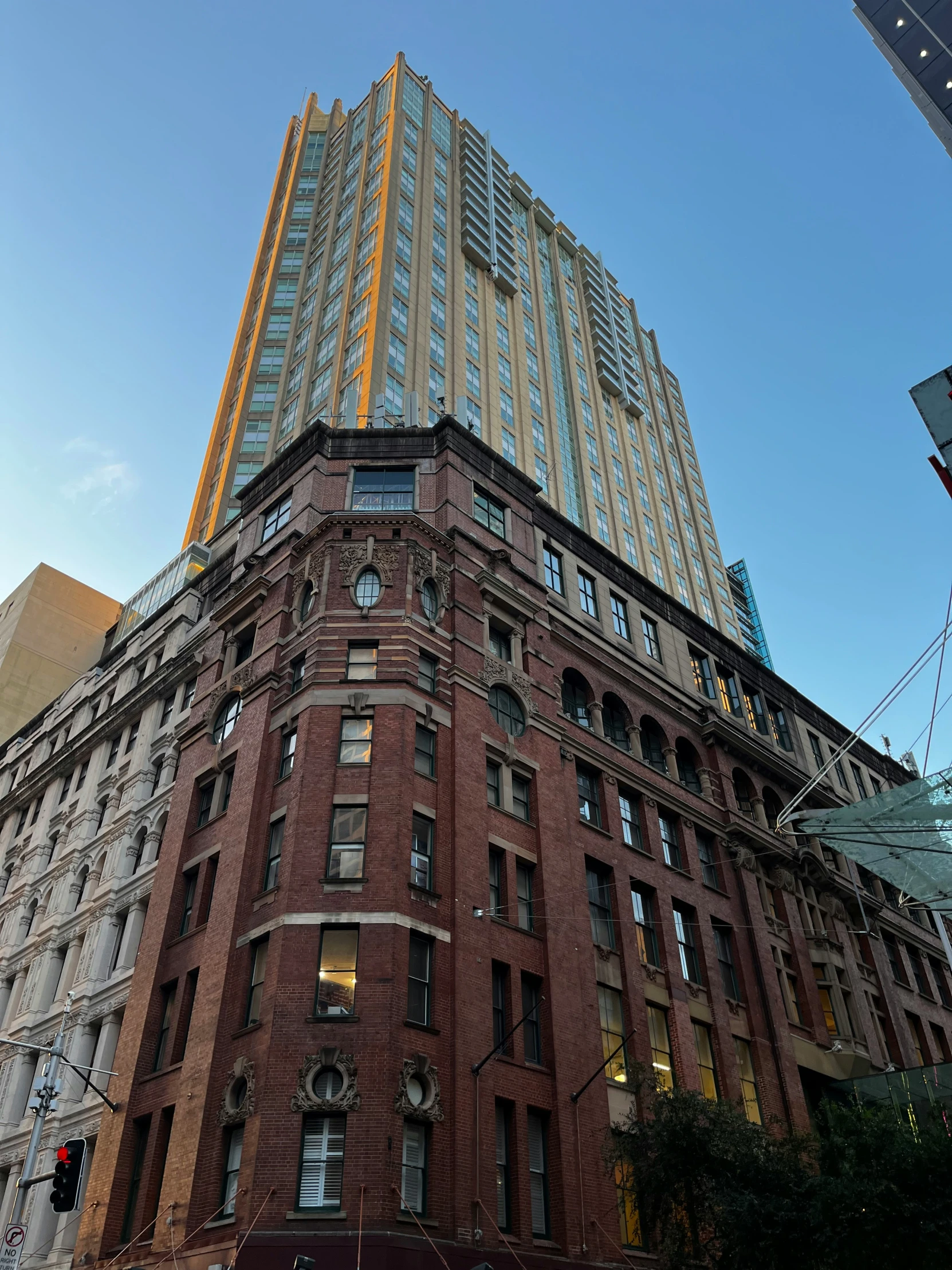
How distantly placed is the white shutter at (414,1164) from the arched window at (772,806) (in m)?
27.6

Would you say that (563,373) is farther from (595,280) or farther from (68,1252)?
(68,1252)

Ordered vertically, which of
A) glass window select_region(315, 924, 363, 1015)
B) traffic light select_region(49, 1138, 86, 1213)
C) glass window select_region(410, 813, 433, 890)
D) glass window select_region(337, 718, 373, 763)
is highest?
glass window select_region(337, 718, 373, 763)

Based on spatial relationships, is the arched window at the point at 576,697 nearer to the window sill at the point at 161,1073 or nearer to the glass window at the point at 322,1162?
the window sill at the point at 161,1073

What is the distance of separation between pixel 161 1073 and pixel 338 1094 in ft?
25.0

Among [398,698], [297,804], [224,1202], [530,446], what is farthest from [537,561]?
[530,446]

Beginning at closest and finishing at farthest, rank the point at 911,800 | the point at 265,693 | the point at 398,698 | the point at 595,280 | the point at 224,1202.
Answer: the point at 224,1202 < the point at 911,800 < the point at 398,698 < the point at 265,693 < the point at 595,280

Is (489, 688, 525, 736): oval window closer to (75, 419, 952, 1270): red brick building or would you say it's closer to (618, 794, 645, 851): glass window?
(75, 419, 952, 1270): red brick building

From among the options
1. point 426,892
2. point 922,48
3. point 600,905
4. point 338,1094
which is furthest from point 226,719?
point 922,48

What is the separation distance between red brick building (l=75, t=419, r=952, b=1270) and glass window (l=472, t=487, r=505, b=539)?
127mm

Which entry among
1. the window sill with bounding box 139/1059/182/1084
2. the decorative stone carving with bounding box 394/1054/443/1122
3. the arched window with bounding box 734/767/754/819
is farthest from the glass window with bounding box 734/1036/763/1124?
the window sill with bounding box 139/1059/182/1084

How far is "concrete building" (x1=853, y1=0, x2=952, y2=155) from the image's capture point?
65.0m

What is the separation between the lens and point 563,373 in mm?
94250

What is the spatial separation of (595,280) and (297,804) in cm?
9455

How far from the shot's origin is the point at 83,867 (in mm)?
42531
